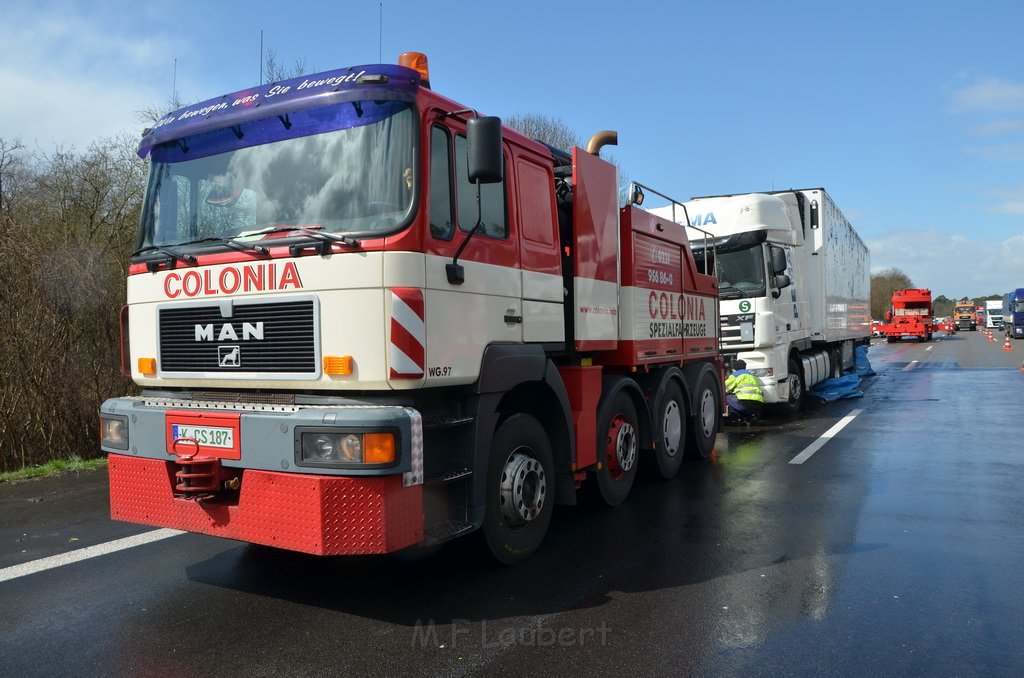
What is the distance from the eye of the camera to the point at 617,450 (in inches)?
252

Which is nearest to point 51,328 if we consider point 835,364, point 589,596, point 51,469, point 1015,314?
point 51,469

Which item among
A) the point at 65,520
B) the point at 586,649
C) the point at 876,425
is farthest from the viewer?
the point at 876,425

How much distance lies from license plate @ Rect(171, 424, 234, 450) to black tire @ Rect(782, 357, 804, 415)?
1027cm

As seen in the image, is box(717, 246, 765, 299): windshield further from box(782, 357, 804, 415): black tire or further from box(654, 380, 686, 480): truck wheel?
box(654, 380, 686, 480): truck wheel

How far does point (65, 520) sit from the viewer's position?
5926mm

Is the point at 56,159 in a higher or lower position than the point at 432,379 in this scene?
higher

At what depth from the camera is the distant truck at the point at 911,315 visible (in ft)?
155

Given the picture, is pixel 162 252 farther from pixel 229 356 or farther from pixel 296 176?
pixel 296 176

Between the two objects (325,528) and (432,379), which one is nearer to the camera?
(325,528)

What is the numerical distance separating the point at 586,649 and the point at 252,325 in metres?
2.47

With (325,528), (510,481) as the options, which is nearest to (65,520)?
(325,528)

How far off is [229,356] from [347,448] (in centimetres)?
107

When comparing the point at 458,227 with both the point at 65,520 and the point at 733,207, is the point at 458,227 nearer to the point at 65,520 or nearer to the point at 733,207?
the point at 65,520

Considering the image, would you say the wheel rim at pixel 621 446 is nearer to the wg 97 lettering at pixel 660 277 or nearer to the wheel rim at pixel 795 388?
the wg 97 lettering at pixel 660 277
